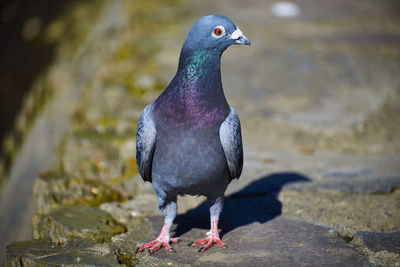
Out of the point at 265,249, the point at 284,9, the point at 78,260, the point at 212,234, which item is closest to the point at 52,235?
the point at 78,260

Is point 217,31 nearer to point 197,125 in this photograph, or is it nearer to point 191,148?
point 197,125

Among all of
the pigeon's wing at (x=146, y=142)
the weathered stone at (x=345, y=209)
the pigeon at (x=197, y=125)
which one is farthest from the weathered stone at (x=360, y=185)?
the pigeon's wing at (x=146, y=142)

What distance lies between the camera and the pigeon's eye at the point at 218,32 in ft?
9.20

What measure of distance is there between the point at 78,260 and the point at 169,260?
0.57 m

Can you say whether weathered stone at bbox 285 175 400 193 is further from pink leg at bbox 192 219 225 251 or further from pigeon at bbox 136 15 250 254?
pigeon at bbox 136 15 250 254

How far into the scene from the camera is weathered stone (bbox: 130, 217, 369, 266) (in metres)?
2.82

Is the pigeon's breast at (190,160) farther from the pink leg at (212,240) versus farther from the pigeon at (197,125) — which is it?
the pink leg at (212,240)

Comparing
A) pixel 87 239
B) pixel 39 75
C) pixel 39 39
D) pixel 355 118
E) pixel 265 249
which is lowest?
pixel 265 249

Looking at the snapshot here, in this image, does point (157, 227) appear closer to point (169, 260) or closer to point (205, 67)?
point (169, 260)

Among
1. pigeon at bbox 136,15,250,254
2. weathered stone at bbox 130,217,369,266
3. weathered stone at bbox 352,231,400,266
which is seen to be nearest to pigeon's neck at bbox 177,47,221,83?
pigeon at bbox 136,15,250,254

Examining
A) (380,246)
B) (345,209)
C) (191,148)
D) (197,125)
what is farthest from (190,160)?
(345,209)

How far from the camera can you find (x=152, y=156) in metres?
3.00

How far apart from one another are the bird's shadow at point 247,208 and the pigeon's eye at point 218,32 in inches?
56.0

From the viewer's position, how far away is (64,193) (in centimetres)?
393
